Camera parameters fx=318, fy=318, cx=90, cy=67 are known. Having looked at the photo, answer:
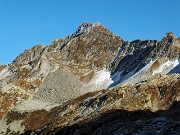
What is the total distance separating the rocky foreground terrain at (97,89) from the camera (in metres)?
45.8

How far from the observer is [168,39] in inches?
5143

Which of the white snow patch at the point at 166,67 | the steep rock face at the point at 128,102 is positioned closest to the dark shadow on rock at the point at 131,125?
the steep rock face at the point at 128,102

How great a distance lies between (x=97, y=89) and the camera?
126m

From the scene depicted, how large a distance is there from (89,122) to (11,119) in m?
51.8

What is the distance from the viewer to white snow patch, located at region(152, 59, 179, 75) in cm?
11019

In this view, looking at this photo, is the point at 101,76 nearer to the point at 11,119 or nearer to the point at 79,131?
the point at 11,119

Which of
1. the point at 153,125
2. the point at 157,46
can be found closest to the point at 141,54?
the point at 157,46

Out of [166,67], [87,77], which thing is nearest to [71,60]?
[87,77]

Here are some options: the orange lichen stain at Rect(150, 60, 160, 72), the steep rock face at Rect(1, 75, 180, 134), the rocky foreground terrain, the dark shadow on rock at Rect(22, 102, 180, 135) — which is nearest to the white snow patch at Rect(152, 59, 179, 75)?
the rocky foreground terrain

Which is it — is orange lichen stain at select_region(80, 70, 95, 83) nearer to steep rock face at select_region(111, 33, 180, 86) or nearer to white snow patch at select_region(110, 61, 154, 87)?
steep rock face at select_region(111, 33, 180, 86)

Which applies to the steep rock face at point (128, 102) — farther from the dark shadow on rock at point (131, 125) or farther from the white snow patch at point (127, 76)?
the white snow patch at point (127, 76)

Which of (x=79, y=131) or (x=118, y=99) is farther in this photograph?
(x=118, y=99)

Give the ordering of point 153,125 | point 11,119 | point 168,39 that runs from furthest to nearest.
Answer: point 168,39 → point 11,119 → point 153,125

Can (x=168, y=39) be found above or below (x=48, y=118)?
above
